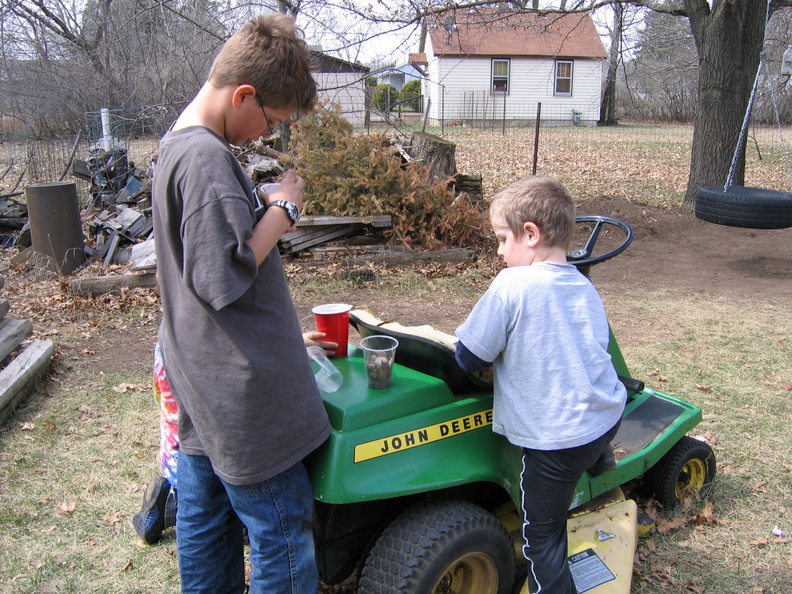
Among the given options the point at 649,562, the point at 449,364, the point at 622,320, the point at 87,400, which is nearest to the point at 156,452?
the point at 87,400

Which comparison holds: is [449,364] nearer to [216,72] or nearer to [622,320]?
[216,72]

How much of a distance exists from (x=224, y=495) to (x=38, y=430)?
2416mm

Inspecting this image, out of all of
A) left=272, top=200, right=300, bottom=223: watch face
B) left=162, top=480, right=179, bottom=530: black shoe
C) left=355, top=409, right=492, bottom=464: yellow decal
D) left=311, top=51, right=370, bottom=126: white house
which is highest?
left=311, top=51, right=370, bottom=126: white house

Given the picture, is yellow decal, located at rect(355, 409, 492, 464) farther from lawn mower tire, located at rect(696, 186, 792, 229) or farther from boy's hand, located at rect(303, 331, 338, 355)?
lawn mower tire, located at rect(696, 186, 792, 229)

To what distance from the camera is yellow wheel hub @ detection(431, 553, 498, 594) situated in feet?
7.16

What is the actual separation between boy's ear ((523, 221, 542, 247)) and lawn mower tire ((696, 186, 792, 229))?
509 cm

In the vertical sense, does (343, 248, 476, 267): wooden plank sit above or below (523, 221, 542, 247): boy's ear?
below

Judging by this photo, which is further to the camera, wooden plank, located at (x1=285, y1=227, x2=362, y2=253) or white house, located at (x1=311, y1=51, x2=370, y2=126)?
white house, located at (x1=311, y1=51, x2=370, y2=126)

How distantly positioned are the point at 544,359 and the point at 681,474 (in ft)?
5.38

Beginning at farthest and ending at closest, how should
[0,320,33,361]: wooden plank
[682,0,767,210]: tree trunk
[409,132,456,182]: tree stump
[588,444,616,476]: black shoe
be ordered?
[682,0,767,210]: tree trunk → [409,132,456,182]: tree stump → [0,320,33,361]: wooden plank → [588,444,616,476]: black shoe

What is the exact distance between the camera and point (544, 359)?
2010 mm

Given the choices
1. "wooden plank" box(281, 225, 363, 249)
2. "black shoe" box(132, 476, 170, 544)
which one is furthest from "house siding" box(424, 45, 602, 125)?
"black shoe" box(132, 476, 170, 544)

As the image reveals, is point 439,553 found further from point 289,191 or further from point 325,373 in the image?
point 289,191

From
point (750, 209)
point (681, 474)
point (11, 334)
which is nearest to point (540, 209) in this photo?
point (681, 474)
